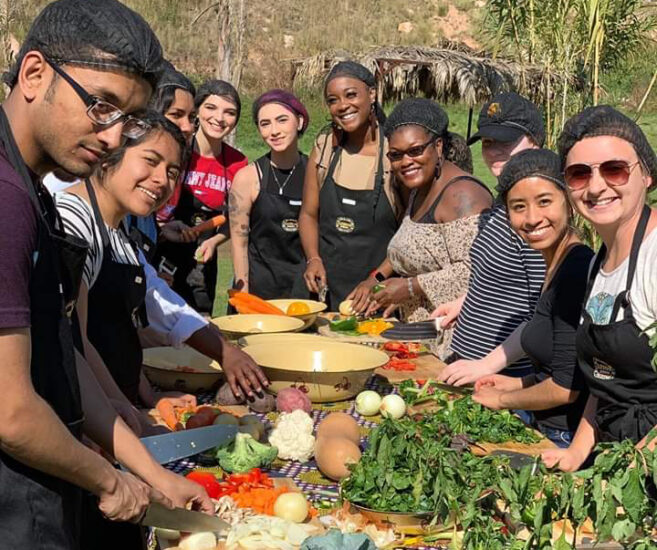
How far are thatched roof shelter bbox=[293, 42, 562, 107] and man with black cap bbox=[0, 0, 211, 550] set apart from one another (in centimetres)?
1330

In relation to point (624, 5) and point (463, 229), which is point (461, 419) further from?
point (624, 5)

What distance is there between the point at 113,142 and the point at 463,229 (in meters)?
3.13

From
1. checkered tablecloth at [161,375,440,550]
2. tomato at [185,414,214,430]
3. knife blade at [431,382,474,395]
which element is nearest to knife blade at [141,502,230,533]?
checkered tablecloth at [161,375,440,550]

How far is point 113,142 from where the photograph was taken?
184cm

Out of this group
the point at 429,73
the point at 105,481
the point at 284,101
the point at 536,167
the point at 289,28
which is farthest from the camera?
the point at 289,28

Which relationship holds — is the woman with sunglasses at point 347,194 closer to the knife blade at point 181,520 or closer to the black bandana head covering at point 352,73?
the black bandana head covering at point 352,73

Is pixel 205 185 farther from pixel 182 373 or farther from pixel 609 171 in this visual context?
pixel 609 171

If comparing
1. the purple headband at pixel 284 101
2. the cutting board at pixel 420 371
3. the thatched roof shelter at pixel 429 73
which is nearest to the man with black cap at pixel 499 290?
the cutting board at pixel 420 371

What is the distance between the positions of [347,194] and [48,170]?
13.3ft

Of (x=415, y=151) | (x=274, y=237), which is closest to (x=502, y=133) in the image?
(x=415, y=151)

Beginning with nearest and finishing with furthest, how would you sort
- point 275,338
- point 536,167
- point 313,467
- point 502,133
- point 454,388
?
point 313,467
point 536,167
point 454,388
point 275,338
point 502,133

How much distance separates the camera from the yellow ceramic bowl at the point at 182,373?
3699mm

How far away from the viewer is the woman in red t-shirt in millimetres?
6262

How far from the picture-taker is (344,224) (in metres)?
5.93
